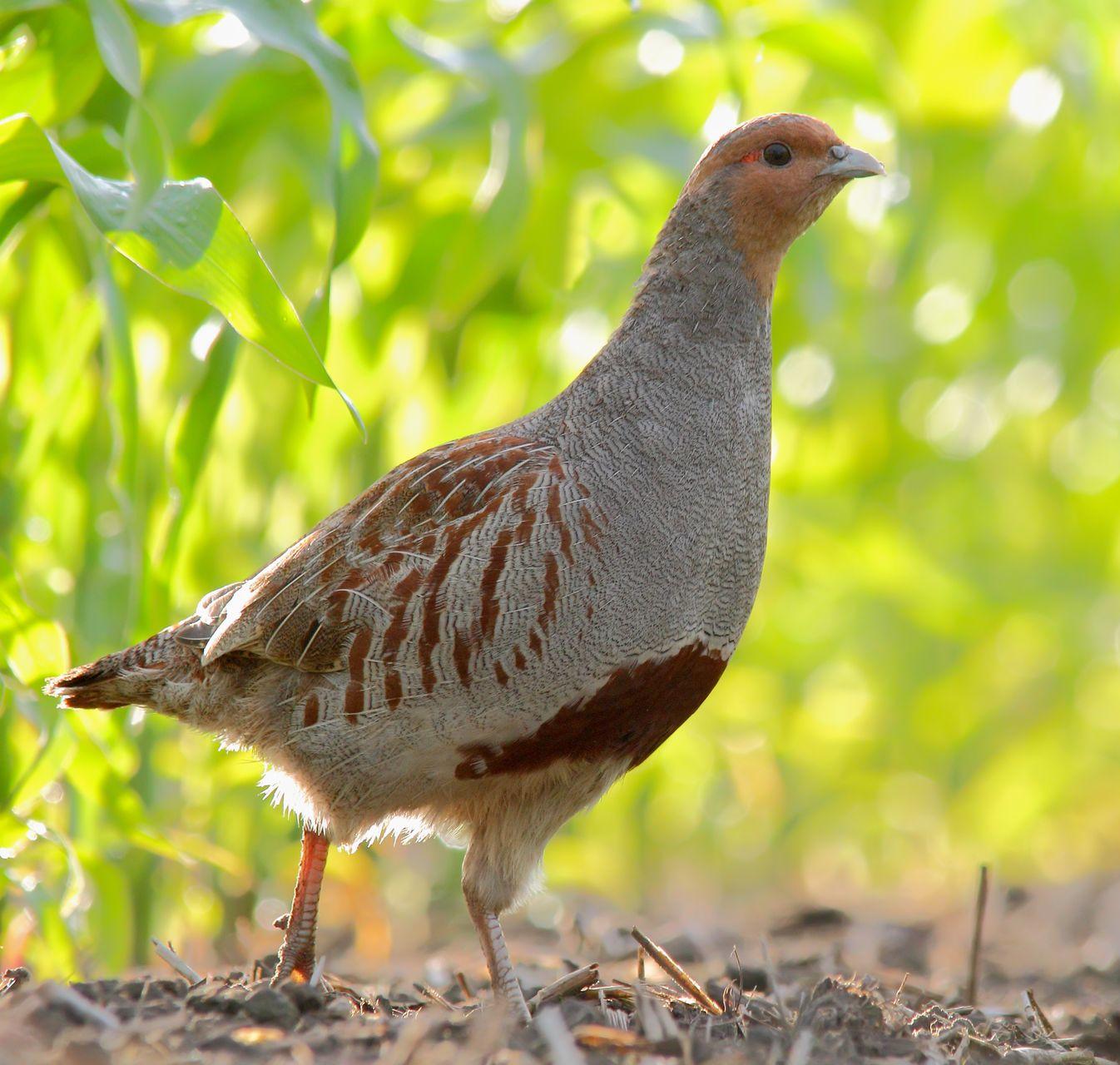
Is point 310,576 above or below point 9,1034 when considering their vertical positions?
above

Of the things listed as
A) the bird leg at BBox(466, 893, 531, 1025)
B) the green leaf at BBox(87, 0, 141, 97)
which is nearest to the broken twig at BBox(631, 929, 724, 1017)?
the bird leg at BBox(466, 893, 531, 1025)

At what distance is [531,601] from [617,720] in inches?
12.8

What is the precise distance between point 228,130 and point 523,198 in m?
0.85

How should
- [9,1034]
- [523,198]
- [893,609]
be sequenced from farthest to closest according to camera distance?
[893,609]
[523,198]
[9,1034]

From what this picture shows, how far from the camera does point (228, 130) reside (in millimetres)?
3846

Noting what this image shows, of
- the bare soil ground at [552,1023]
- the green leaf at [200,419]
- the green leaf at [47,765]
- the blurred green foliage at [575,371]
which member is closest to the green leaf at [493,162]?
the blurred green foliage at [575,371]

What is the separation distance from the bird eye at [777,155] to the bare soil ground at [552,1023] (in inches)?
67.0

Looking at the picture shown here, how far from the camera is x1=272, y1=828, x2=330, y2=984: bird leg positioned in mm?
3074

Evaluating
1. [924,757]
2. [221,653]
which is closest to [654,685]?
[221,653]

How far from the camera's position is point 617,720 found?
284cm

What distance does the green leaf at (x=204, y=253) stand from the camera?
2.35 meters

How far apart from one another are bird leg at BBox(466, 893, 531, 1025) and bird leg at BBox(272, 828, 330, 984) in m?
0.35

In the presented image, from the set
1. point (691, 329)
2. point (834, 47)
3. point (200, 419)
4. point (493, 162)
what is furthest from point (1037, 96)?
point (200, 419)

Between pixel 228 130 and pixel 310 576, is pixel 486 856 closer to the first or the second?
pixel 310 576
